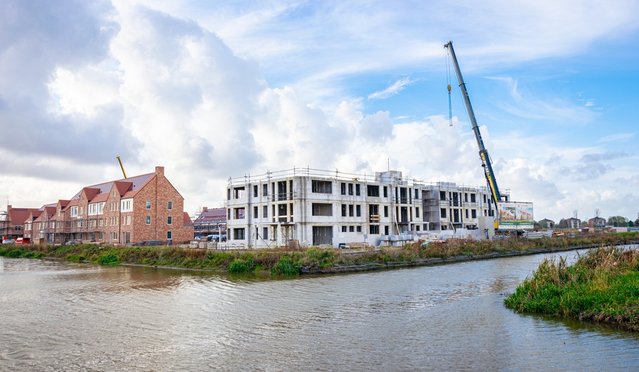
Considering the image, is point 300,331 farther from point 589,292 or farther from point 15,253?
point 15,253

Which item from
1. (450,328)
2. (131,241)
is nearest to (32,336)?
(450,328)

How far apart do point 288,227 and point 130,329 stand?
34.2 metres

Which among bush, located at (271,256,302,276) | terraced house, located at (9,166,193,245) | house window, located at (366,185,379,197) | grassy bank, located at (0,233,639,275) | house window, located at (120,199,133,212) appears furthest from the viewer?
house window, located at (120,199,133,212)

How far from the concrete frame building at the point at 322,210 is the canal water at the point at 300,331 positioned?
72.9 feet

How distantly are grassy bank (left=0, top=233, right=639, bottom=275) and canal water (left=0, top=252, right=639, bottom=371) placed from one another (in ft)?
22.1

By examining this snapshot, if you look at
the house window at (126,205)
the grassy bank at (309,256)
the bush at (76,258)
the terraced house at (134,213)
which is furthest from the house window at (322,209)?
the bush at (76,258)

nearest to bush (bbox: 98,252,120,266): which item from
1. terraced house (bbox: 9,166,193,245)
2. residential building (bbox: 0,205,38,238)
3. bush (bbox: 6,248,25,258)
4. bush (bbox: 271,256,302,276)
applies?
terraced house (bbox: 9,166,193,245)

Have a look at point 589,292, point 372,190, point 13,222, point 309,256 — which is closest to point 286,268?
point 309,256

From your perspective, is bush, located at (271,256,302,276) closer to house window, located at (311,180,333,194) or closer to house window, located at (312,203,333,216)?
house window, located at (312,203,333,216)

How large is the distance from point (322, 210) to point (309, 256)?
717 inches

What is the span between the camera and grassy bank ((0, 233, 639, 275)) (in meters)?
35.8

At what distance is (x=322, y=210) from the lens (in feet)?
→ 177

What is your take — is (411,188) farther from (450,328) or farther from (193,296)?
(450,328)

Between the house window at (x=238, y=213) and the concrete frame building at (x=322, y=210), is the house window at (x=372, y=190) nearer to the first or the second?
the concrete frame building at (x=322, y=210)
